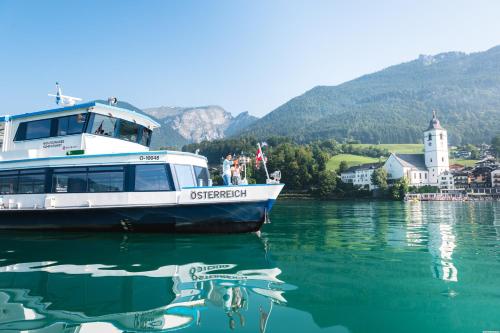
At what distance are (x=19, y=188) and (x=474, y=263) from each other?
650 inches

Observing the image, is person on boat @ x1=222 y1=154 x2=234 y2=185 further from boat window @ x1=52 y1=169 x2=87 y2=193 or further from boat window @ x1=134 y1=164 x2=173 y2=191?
boat window @ x1=52 y1=169 x2=87 y2=193

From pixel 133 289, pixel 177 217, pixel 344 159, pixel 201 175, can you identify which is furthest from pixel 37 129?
pixel 344 159

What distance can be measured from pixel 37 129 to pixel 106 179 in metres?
5.02

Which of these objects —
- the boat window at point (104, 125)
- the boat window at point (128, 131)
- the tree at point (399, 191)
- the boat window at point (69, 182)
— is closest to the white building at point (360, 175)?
the tree at point (399, 191)

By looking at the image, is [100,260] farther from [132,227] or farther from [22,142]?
[22,142]

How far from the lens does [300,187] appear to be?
9512cm

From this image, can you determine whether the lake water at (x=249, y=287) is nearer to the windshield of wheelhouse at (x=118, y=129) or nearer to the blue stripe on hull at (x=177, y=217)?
the blue stripe on hull at (x=177, y=217)

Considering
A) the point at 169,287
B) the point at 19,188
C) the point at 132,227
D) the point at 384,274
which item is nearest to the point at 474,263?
the point at 384,274

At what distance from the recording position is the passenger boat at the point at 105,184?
509 inches

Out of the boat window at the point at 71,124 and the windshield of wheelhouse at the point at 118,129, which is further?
the windshield of wheelhouse at the point at 118,129

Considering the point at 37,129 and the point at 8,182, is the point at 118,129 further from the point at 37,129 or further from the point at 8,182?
the point at 8,182

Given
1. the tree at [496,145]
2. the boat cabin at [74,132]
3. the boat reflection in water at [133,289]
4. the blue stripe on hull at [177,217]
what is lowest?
the boat reflection in water at [133,289]

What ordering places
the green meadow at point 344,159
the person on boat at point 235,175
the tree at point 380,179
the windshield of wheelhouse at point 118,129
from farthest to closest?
1. the green meadow at point 344,159
2. the tree at point 380,179
3. the windshield of wheelhouse at point 118,129
4. the person on boat at point 235,175

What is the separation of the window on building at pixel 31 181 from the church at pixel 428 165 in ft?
333
